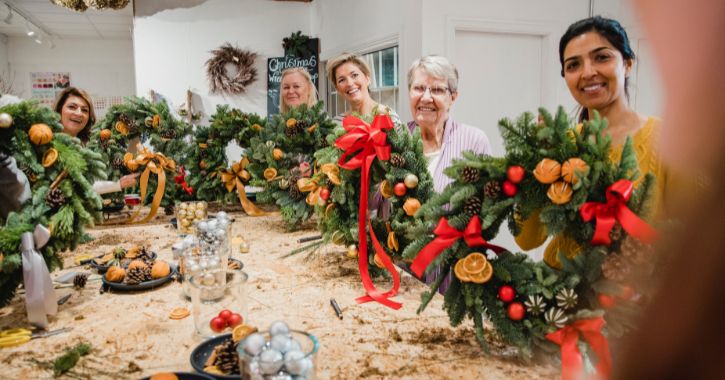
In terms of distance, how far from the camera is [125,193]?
2.96 meters

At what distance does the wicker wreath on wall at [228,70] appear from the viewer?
16.7 feet

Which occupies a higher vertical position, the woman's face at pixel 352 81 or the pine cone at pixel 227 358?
the woman's face at pixel 352 81

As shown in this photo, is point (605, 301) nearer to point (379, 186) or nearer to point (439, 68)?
point (379, 186)

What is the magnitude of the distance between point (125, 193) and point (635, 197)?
9.17 feet

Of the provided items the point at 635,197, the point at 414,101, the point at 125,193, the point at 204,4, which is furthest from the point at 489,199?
the point at 204,4

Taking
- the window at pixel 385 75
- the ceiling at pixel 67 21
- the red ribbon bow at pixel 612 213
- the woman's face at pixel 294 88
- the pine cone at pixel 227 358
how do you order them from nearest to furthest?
the red ribbon bow at pixel 612 213 → the pine cone at pixel 227 358 → the woman's face at pixel 294 88 → the window at pixel 385 75 → the ceiling at pixel 67 21

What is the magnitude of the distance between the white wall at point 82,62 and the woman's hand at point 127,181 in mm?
7218

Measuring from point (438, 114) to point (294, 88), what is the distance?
131 centimetres

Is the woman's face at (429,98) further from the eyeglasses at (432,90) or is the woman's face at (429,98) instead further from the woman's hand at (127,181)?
the woman's hand at (127,181)

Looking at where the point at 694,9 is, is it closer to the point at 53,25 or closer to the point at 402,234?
the point at 402,234

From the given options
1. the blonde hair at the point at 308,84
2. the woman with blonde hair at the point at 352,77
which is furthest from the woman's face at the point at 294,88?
the woman with blonde hair at the point at 352,77

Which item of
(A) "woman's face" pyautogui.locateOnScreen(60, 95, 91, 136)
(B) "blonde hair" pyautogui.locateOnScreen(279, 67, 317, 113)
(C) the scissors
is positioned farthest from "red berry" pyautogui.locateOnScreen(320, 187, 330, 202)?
(A) "woman's face" pyautogui.locateOnScreen(60, 95, 91, 136)

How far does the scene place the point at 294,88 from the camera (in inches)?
124

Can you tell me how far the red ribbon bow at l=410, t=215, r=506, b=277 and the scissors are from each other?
100 centimetres
